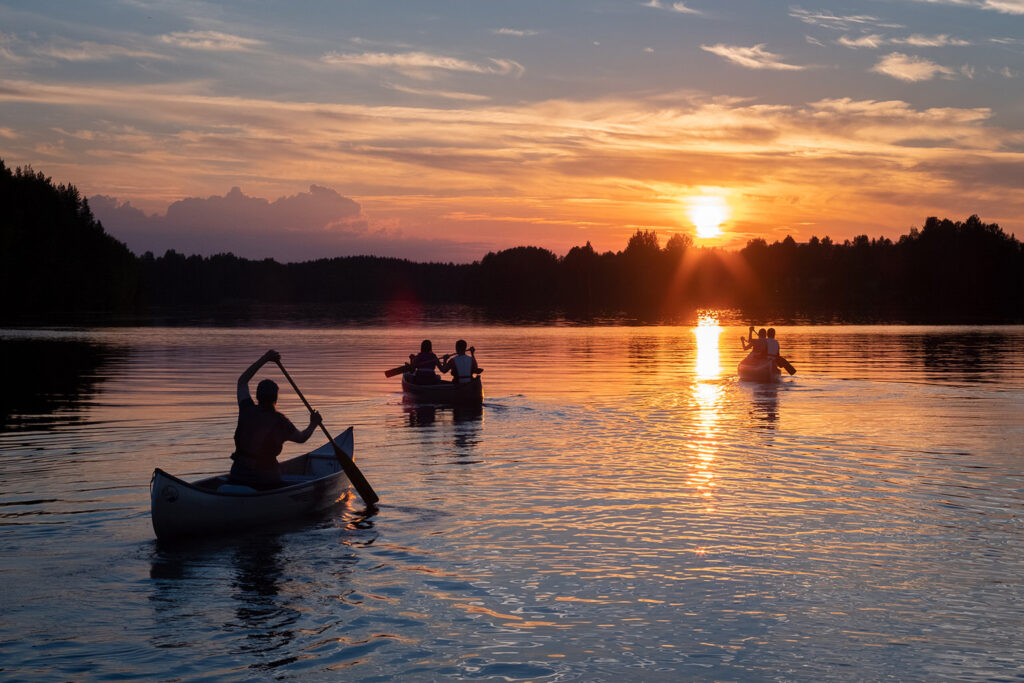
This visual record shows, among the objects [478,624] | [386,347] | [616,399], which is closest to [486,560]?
[478,624]

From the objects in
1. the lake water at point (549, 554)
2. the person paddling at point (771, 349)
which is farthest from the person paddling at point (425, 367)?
the person paddling at point (771, 349)

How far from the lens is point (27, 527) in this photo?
50.1 ft

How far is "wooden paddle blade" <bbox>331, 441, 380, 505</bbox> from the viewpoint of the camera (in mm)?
17344

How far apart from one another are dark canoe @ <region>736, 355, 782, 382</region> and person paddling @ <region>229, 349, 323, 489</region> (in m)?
31.2

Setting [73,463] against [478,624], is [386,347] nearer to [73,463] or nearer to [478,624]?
[73,463]

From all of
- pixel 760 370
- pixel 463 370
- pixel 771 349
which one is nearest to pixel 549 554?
pixel 463 370

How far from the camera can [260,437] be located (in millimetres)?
15820

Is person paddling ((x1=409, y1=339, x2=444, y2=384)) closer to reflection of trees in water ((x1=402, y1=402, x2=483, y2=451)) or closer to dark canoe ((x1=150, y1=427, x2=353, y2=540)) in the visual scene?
reflection of trees in water ((x1=402, y1=402, x2=483, y2=451))

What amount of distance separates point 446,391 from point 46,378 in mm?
22857

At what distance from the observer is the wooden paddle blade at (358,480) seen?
17.3m

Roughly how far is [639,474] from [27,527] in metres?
11.9

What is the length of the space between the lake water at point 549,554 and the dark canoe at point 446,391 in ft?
3.03

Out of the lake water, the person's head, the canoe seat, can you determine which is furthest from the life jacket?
the canoe seat

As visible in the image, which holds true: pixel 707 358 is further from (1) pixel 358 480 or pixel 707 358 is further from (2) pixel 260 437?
(2) pixel 260 437
